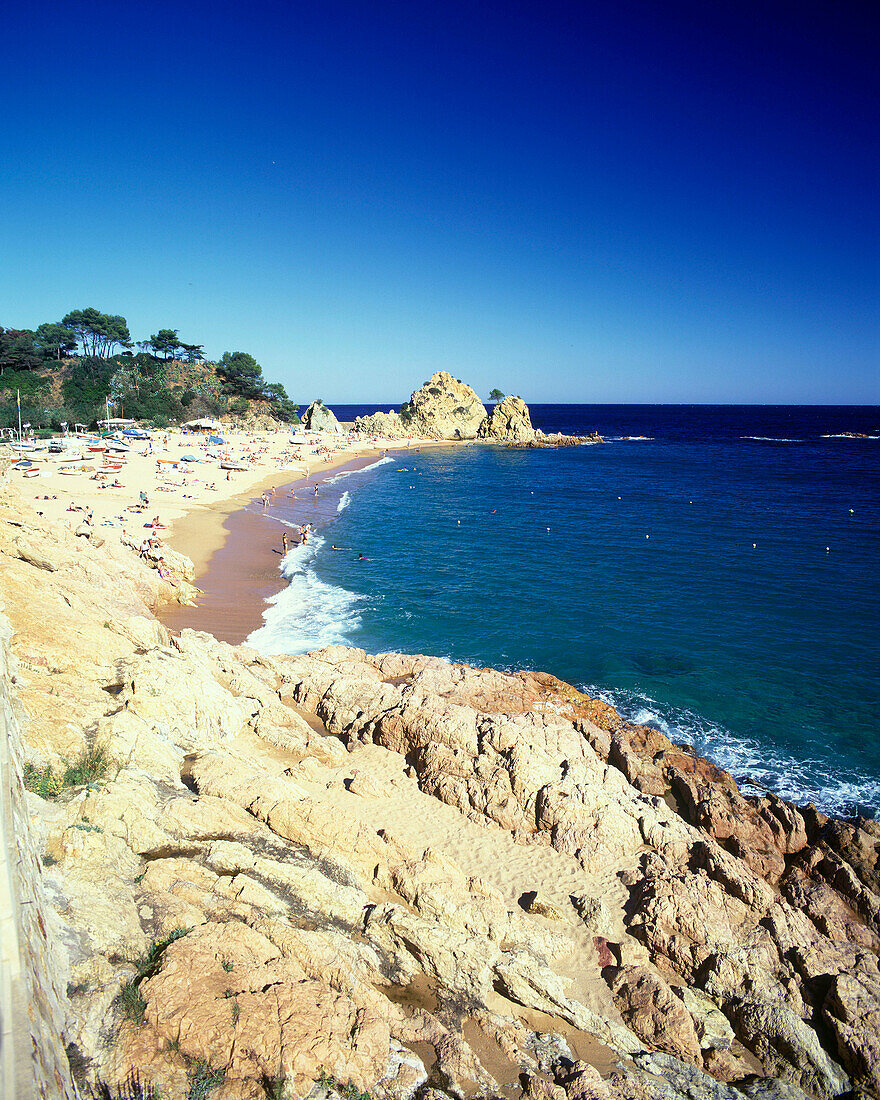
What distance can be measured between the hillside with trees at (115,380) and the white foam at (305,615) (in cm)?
4410

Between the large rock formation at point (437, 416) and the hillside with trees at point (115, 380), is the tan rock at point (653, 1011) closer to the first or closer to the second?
the hillside with trees at point (115, 380)

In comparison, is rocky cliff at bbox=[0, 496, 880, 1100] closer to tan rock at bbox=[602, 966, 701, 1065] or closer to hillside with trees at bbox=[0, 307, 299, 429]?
tan rock at bbox=[602, 966, 701, 1065]

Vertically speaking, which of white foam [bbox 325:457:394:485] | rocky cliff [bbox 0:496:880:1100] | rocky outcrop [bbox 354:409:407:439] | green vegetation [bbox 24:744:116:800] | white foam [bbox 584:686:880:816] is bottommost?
white foam [bbox 584:686:880:816]

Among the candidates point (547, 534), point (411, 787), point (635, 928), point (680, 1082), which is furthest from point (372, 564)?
point (680, 1082)

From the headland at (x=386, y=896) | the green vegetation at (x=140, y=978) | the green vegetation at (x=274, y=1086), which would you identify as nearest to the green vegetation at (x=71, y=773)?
the headland at (x=386, y=896)

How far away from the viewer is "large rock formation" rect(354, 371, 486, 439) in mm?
103750

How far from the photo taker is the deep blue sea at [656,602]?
17266 mm

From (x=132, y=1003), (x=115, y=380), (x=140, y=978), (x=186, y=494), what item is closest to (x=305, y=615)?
(x=140, y=978)

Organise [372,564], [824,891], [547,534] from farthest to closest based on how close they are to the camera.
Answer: [547,534] < [372,564] < [824,891]

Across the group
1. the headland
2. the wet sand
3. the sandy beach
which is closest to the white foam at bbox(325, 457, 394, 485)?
the sandy beach

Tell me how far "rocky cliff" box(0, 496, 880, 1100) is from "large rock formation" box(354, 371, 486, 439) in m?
93.4

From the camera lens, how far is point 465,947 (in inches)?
313

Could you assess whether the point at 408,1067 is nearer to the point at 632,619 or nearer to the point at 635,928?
the point at 635,928

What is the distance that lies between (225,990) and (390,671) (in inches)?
455
